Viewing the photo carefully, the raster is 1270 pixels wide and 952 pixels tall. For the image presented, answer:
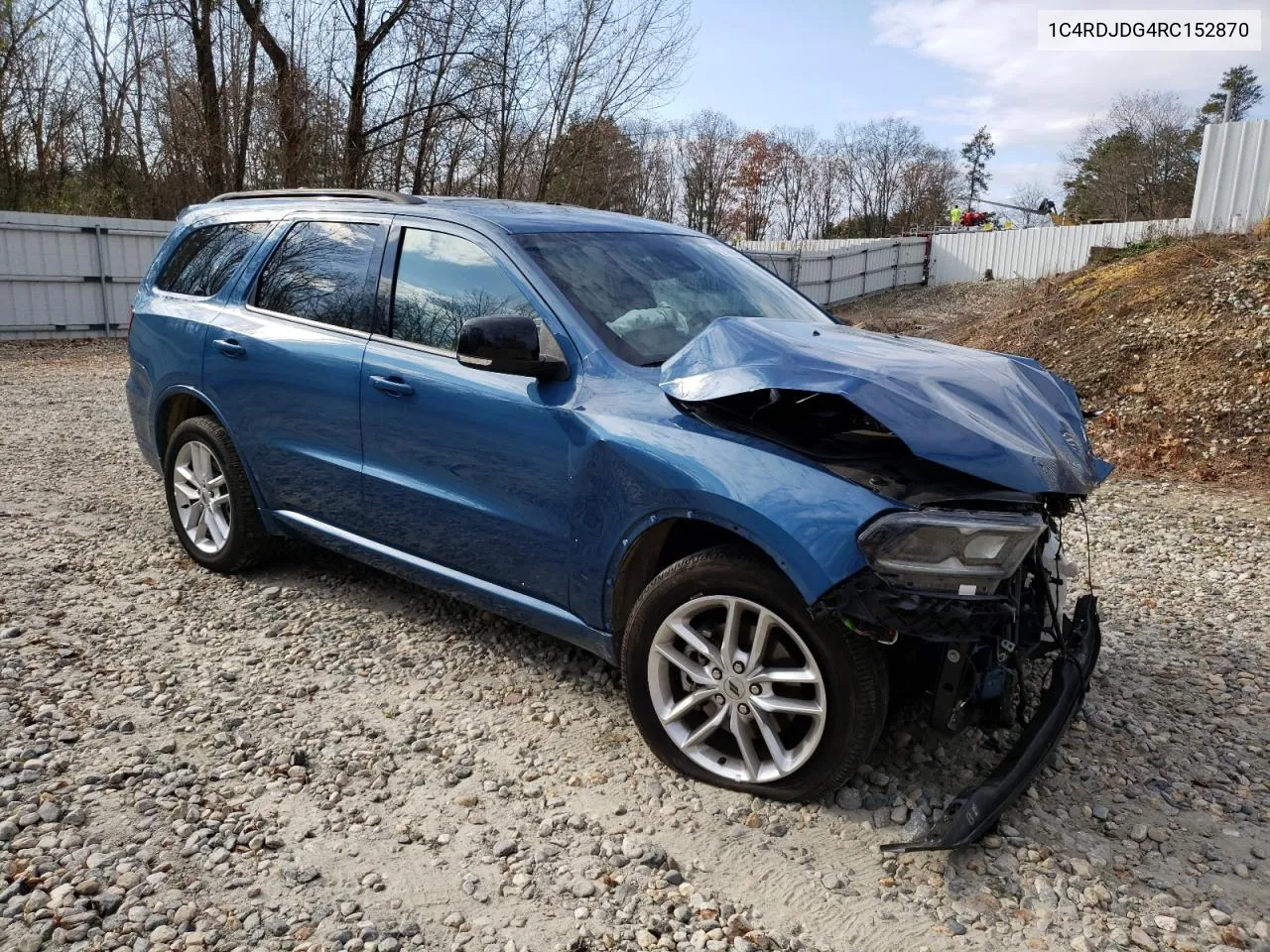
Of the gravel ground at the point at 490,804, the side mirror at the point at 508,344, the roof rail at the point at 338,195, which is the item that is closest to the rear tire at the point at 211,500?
the gravel ground at the point at 490,804

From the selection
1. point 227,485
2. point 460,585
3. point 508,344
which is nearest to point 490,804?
point 460,585

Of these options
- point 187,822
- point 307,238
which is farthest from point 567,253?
point 187,822

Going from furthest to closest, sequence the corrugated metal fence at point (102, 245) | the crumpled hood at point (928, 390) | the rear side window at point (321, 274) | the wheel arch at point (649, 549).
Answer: the corrugated metal fence at point (102, 245)
the rear side window at point (321, 274)
the wheel arch at point (649, 549)
the crumpled hood at point (928, 390)

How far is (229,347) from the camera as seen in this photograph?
4559 mm

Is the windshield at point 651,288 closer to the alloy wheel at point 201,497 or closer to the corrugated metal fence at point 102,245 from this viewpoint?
the alloy wheel at point 201,497

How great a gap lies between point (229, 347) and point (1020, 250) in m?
27.7

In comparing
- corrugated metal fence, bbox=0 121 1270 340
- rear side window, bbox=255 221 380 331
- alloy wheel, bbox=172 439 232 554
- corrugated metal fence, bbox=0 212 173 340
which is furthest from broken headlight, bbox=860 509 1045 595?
corrugated metal fence, bbox=0 212 173 340

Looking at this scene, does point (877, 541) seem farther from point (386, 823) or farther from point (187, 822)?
point (187, 822)

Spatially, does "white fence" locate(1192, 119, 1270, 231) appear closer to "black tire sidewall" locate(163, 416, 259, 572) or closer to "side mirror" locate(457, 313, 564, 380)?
"side mirror" locate(457, 313, 564, 380)

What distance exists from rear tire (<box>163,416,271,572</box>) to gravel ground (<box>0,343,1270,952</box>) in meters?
0.23

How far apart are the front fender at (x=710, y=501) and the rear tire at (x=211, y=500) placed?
2.15 metres

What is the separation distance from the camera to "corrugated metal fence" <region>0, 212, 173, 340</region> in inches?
588

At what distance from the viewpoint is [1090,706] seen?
376cm

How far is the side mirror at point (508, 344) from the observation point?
10.5 ft
